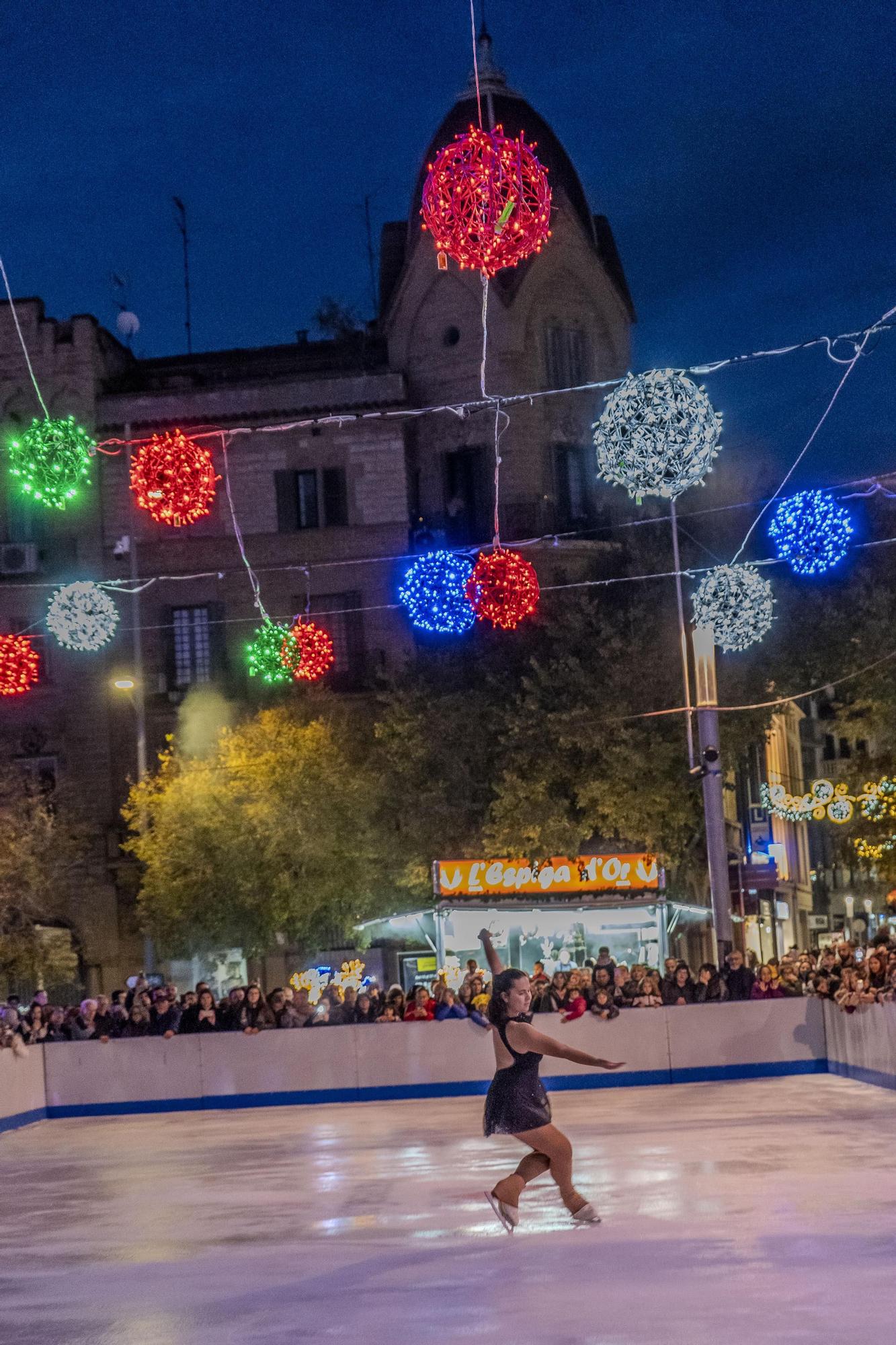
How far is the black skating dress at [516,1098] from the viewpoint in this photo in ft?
37.6

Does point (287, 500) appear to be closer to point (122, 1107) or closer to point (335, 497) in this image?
point (335, 497)

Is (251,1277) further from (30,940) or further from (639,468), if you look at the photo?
(30,940)

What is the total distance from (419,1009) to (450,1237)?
14.5 meters

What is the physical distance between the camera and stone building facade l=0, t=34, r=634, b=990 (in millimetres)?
42781

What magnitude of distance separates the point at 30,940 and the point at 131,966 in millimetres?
3287

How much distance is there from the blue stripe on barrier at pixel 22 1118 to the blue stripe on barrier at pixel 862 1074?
10778 mm

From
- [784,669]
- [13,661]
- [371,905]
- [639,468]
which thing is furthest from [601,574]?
[639,468]

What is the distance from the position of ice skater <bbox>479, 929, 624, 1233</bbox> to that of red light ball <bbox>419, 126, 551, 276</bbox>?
568cm

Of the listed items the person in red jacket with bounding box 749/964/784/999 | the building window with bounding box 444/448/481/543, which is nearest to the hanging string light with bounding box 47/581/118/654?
the person in red jacket with bounding box 749/964/784/999

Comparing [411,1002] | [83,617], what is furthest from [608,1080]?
[83,617]

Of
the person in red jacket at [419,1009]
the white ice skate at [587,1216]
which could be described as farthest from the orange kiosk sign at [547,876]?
the white ice skate at [587,1216]

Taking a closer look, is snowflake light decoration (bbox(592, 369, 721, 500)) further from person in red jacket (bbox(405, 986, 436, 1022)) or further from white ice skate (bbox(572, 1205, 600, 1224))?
person in red jacket (bbox(405, 986, 436, 1022))

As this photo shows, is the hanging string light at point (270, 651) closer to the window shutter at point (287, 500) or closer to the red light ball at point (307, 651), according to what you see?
the red light ball at point (307, 651)

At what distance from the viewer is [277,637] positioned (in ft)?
85.5
